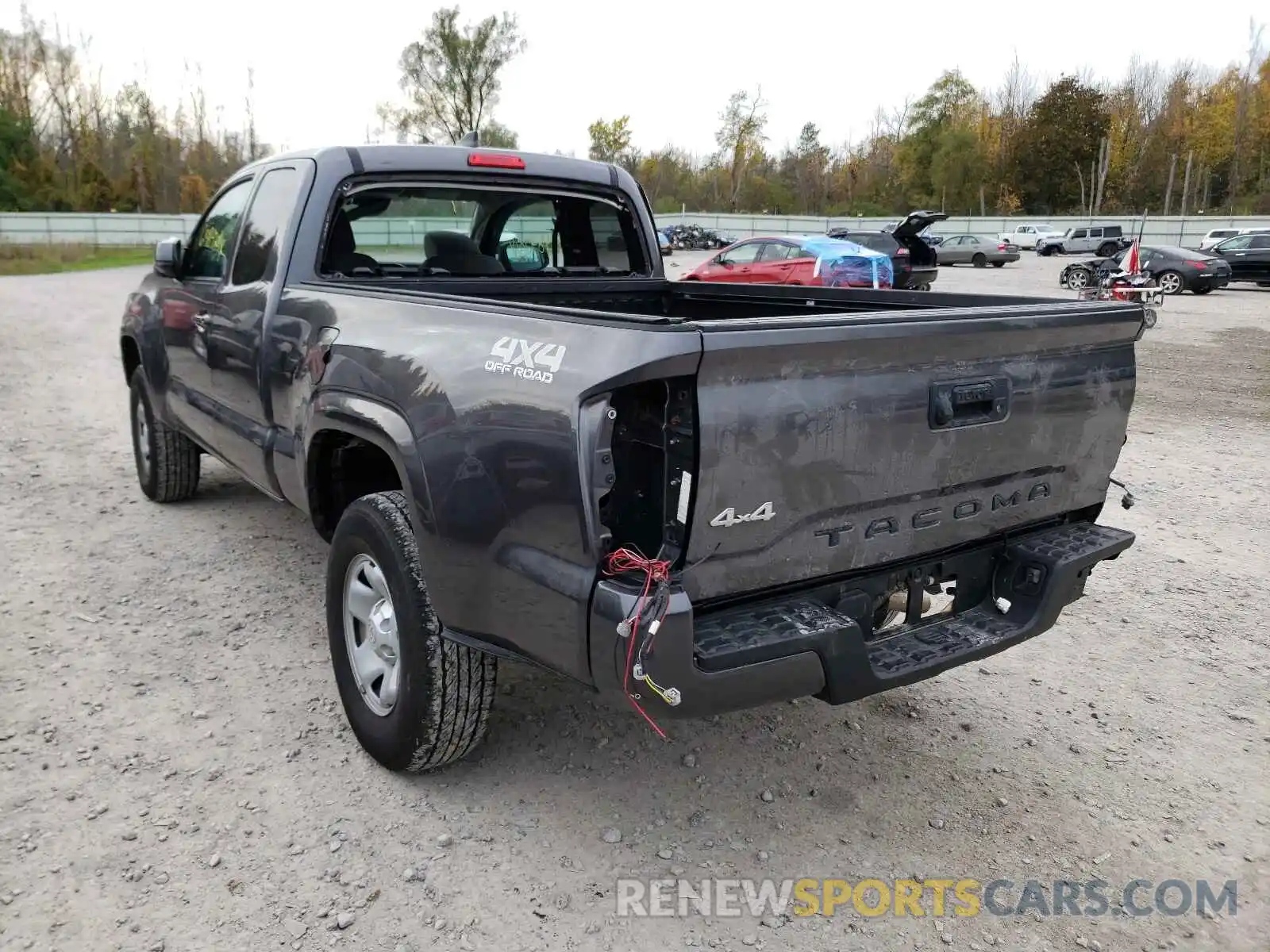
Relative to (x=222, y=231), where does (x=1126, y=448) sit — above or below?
below

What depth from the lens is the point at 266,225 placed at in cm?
418

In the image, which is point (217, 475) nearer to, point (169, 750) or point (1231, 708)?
point (169, 750)

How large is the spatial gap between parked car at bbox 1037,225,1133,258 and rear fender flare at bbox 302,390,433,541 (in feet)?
140

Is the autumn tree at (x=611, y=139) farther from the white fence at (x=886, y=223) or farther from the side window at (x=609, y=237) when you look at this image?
A: the side window at (x=609, y=237)

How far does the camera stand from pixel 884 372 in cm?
250

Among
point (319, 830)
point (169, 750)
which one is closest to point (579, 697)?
point (319, 830)

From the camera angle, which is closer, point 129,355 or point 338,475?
point 338,475

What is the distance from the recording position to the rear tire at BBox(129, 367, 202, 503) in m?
5.75

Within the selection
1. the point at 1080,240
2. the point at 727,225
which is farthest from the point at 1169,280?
the point at 727,225

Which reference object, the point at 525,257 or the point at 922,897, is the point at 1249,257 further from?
the point at 922,897

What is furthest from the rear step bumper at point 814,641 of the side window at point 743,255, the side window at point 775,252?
the side window at point 743,255

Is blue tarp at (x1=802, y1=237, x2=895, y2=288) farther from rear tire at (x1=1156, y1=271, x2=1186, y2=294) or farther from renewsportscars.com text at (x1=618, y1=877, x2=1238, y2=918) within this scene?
renewsportscars.com text at (x1=618, y1=877, x2=1238, y2=918)

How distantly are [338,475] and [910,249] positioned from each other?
18.8 m

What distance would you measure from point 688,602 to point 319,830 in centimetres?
145
